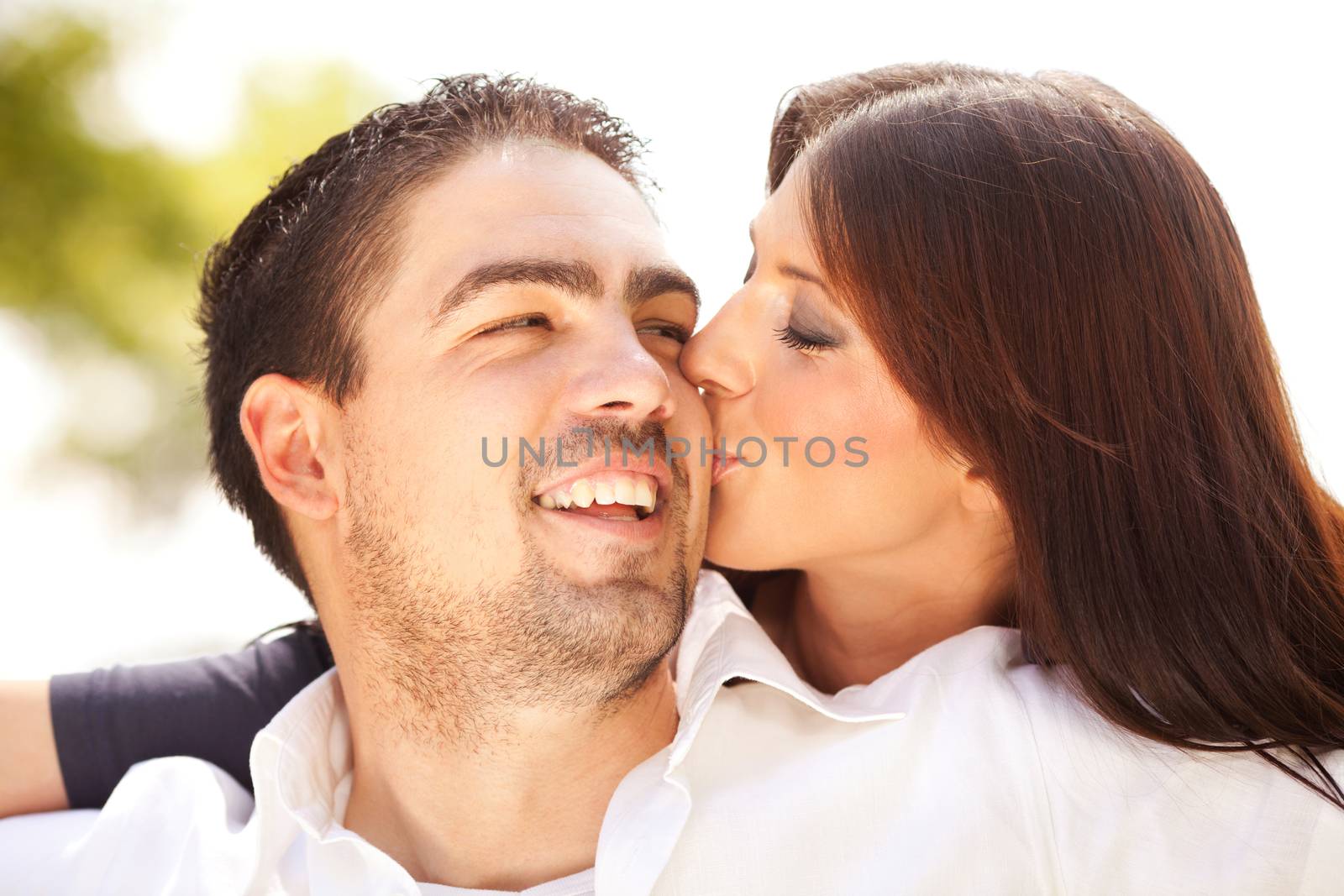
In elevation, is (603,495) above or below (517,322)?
below

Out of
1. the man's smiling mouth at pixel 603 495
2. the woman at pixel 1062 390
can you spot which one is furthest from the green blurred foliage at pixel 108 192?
the woman at pixel 1062 390

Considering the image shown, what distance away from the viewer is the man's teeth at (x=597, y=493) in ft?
6.08

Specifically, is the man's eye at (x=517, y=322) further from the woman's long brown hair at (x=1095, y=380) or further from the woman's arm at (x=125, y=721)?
the woman's arm at (x=125, y=721)

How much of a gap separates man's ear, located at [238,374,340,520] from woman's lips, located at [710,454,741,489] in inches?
30.8

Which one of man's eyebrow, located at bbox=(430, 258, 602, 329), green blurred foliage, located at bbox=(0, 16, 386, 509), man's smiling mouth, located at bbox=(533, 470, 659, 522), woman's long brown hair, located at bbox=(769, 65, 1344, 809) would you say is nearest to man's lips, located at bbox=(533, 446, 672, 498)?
man's smiling mouth, located at bbox=(533, 470, 659, 522)

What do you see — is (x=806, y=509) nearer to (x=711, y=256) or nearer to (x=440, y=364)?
(x=440, y=364)

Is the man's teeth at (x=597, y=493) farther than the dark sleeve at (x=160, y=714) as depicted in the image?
No

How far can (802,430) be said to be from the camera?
1935mm

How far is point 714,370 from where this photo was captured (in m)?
2.05

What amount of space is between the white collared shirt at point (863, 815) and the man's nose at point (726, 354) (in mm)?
508

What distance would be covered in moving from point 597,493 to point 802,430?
1.34ft

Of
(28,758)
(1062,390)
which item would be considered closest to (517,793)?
(28,758)

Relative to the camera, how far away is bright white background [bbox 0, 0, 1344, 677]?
3318 millimetres

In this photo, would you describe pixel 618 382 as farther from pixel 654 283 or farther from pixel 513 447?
pixel 654 283
